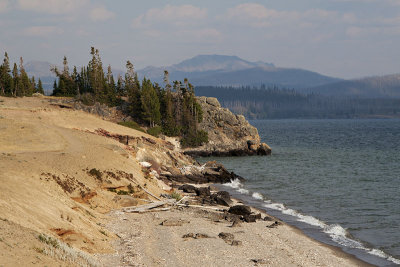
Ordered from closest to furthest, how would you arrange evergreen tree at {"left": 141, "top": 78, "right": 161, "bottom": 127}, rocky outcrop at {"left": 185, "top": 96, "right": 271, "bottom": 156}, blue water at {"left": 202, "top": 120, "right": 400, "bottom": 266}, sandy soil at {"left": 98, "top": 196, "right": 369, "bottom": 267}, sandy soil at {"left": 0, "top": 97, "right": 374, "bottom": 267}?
sandy soil at {"left": 0, "top": 97, "right": 374, "bottom": 267}, sandy soil at {"left": 98, "top": 196, "right": 369, "bottom": 267}, blue water at {"left": 202, "top": 120, "right": 400, "bottom": 266}, rocky outcrop at {"left": 185, "top": 96, "right": 271, "bottom": 156}, evergreen tree at {"left": 141, "top": 78, "right": 161, "bottom": 127}

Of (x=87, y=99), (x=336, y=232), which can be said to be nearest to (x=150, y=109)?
(x=87, y=99)

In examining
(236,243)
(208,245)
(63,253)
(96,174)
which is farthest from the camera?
(96,174)

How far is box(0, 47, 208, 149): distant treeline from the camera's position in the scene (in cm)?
10825

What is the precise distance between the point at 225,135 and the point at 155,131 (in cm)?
2184

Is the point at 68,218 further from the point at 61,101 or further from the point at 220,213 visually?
the point at 61,101

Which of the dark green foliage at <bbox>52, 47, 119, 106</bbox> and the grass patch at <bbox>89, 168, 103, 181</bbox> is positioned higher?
the dark green foliage at <bbox>52, 47, 119, 106</bbox>

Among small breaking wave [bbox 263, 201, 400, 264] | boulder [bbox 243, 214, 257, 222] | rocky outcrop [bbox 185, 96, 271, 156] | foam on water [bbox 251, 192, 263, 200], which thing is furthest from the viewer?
rocky outcrop [bbox 185, 96, 271, 156]

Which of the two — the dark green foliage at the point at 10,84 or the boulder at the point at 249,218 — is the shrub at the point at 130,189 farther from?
the dark green foliage at the point at 10,84

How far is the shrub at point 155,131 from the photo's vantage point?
98.9m

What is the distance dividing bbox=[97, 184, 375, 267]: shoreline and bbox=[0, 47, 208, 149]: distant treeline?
6969cm

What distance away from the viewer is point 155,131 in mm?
100750

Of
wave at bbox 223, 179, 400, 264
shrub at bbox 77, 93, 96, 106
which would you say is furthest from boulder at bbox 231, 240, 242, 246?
shrub at bbox 77, 93, 96, 106

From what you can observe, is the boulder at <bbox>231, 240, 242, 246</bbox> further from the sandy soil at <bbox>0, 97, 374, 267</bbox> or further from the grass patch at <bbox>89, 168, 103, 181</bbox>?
the grass patch at <bbox>89, 168, 103, 181</bbox>

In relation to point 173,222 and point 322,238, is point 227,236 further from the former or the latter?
point 322,238
